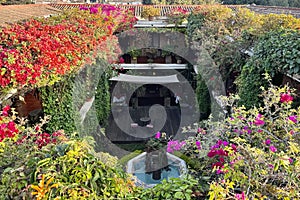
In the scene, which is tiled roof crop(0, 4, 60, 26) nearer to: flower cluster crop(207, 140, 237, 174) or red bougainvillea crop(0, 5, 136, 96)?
red bougainvillea crop(0, 5, 136, 96)

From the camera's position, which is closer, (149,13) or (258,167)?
(258,167)

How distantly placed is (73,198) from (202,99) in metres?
9.15

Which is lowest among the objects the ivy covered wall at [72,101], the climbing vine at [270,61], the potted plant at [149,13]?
the ivy covered wall at [72,101]

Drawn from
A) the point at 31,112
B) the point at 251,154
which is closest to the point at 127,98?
the point at 31,112

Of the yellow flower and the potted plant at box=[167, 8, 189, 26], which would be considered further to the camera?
the potted plant at box=[167, 8, 189, 26]

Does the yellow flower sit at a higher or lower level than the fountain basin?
higher

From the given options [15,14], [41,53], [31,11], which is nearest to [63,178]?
[41,53]

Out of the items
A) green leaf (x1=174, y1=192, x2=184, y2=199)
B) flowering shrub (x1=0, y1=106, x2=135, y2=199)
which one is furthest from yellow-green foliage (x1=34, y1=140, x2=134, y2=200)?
green leaf (x1=174, y1=192, x2=184, y2=199)

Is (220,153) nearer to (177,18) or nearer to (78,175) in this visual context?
(78,175)

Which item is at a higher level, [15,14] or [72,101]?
[15,14]

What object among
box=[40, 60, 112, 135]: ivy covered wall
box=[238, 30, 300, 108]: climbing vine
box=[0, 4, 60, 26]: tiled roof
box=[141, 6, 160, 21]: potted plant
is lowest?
box=[40, 60, 112, 135]: ivy covered wall

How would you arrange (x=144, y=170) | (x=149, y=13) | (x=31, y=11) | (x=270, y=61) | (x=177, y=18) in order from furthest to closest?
(x=149, y=13) → (x=177, y=18) → (x=31, y=11) → (x=144, y=170) → (x=270, y=61)

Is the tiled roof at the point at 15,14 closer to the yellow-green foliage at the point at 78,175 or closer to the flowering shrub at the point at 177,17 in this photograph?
the flowering shrub at the point at 177,17

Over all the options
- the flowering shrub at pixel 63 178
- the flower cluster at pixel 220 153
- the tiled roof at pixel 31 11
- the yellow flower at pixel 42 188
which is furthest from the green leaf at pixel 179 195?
the tiled roof at pixel 31 11
